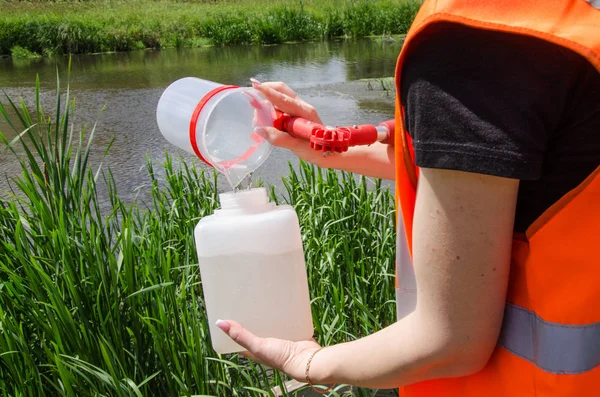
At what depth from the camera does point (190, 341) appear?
1.75 metres

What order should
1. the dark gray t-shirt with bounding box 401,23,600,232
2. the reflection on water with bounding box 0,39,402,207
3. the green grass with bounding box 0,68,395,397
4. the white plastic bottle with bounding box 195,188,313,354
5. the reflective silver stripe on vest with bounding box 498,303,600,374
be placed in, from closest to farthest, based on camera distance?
1. the dark gray t-shirt with bounding box 401,23,600,232
2. the reflective silver stripe on vest with bounding box 498,303,600,374
3. the white plastic bottle with bounding box 195,188,313,354
4. the green grass with bounding box 0,68,395,397
5. the reflection on water with bounding box 0,39,402,207

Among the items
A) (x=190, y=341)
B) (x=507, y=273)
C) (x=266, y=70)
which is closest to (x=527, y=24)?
(x=507, y=273)

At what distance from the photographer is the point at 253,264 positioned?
1.20 metres

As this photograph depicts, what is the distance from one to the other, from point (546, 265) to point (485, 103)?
0.67 feet

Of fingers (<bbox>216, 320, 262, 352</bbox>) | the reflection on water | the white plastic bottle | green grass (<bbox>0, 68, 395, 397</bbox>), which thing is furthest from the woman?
the reflection on water

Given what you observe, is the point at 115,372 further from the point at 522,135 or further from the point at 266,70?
the point at 266,70

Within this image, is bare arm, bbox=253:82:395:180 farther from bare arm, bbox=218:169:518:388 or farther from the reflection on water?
the reflection on water

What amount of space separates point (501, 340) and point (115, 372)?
109cm

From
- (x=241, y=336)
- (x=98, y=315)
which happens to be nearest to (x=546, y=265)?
(x=241, y=336)

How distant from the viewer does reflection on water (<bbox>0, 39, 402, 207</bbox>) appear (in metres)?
6.02

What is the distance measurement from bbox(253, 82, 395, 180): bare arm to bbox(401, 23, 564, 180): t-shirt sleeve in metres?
0.67

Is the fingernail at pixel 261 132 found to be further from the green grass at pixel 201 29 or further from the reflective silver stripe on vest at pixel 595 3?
the green grass at pixel 201 29

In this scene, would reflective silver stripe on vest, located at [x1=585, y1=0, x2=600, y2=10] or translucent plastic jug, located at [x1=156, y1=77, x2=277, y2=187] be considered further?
translucent plastic jug, located at [x1=156, y1=77, x2=277, y2=187]

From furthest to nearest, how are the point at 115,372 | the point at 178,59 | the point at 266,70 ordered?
the point at 178,59 < the point at 266,70 < the point at 115,372
